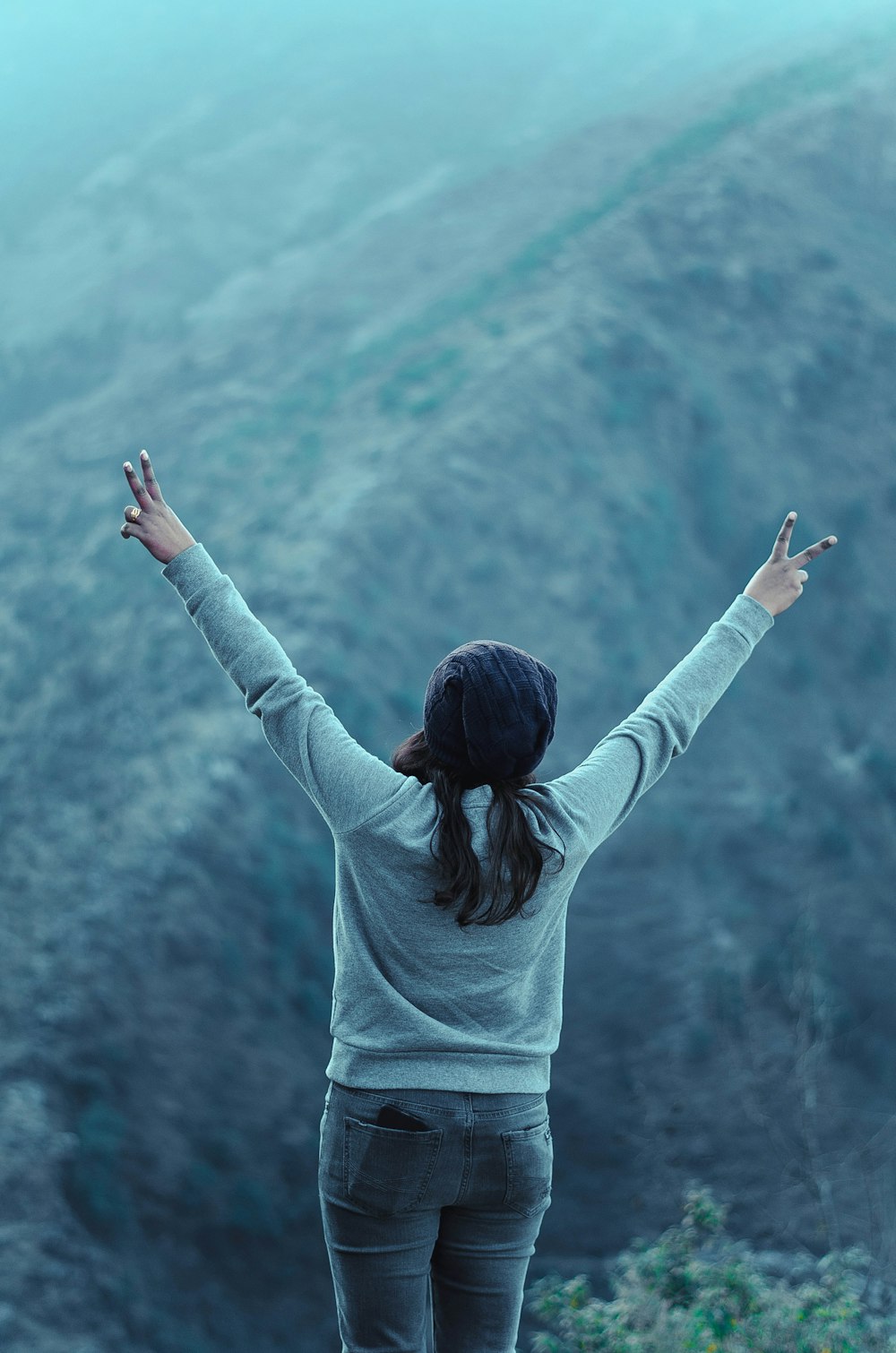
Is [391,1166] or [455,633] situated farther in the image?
[455,633]

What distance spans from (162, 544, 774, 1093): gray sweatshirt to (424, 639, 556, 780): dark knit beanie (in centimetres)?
6

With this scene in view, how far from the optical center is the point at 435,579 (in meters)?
8.23

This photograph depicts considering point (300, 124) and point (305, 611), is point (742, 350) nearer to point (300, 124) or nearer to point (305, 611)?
point (305, 611)

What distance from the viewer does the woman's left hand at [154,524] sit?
1762mm

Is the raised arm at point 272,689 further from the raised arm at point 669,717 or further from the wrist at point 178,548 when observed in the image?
the raised arm at point 669,717

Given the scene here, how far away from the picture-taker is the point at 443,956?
1610 mm

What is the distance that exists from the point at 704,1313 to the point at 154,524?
3546 millimetres

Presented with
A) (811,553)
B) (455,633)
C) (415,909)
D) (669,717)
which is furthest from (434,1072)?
(455,633)

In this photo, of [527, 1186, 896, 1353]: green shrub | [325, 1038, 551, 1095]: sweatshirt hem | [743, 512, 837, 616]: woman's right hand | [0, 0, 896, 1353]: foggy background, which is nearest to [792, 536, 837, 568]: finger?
[743, 512, 837, 616]: woman's right hand

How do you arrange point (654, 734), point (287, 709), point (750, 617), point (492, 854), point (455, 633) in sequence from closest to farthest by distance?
point (492, 854), point (287, 709), point (654, 734), point (750, 617), point (455, 633)

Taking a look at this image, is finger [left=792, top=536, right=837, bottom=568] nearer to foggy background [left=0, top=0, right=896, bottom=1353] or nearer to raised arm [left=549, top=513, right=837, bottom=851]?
raised arm [left=549, top=513, right=837, bottom=851]

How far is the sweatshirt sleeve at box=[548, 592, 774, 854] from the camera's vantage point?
167cm

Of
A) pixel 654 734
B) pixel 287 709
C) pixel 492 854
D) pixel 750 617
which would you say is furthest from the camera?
pixel 750 617

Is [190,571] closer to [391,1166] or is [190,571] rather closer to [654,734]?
[654,734]
